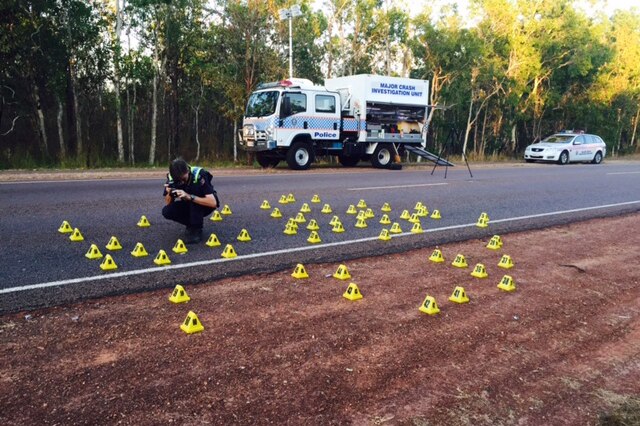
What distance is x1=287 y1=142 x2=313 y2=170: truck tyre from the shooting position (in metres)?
17.3

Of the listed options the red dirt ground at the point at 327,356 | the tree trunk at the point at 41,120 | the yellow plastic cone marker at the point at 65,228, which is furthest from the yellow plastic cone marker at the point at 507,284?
the tree trunk at the point at 41,120

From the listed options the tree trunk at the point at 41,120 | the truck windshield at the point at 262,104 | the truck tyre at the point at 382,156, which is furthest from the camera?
the truck tyre at the point at 382,156

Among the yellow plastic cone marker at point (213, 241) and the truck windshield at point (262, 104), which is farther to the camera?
the truck windshield at point (262, 104)

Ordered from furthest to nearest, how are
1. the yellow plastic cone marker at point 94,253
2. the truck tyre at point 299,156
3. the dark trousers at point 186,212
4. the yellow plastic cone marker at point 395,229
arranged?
the truck tyre at point 299,156 → the yellow plastic cone marker at point 395,229 → the dark trousers at point 186,212 → the yellow plastic cone marker at point 94,253

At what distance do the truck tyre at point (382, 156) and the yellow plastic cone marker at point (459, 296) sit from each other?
15416 millimetres

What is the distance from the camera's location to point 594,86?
3572 cm

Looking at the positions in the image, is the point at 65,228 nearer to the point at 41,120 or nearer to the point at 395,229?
the point at 395,229

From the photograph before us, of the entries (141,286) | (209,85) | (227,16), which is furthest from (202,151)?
A: (141,286)

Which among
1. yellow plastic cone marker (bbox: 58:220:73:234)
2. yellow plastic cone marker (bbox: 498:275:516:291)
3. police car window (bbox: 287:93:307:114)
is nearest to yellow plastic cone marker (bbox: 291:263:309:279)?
yellow plastic cone marker (bbox: 498:275:516:291)

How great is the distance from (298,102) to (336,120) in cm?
187

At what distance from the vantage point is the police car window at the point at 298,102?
16.9 metres

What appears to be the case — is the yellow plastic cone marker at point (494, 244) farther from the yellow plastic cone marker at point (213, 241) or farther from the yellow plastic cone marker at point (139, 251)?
the yellow plastic cone marker at point (139, 251)

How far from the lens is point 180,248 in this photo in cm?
579

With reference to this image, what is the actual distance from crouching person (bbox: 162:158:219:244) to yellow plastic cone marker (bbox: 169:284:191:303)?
5.70 feet
